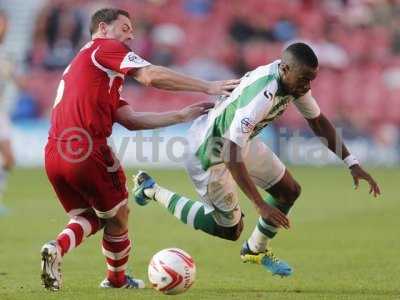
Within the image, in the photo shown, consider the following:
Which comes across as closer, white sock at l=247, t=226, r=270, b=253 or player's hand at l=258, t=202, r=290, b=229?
player's hand at l=258, t=202, r=290, b=229

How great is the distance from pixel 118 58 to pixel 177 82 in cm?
53

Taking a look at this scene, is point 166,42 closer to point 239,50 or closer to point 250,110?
point 239,50

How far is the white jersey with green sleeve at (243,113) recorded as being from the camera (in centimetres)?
735

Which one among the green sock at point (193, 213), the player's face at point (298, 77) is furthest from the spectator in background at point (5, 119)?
the player's face at point (298, 77)

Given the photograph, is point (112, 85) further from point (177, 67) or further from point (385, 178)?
Result: point (177, 67)

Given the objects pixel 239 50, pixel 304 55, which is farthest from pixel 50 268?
pixel 239 50

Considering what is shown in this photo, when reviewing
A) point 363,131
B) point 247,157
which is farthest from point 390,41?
point 247,157

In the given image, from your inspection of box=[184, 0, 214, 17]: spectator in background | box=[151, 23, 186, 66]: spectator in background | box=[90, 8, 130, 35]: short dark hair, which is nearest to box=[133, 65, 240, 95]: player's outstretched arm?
box=[90, 8, 130, 35]: short dark hair

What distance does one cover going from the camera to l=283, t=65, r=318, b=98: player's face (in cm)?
736

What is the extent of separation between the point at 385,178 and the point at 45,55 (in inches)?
404

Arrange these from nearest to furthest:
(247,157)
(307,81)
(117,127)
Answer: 1. (307,81)
2. (247,157)
3. (117,127)

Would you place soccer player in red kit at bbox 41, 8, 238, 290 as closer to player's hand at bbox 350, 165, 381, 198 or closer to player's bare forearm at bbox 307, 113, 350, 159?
player's bare forearm at bbox 307, 113, 350, 159

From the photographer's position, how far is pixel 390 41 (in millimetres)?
25531

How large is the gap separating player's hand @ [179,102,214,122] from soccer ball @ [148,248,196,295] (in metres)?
1.09
